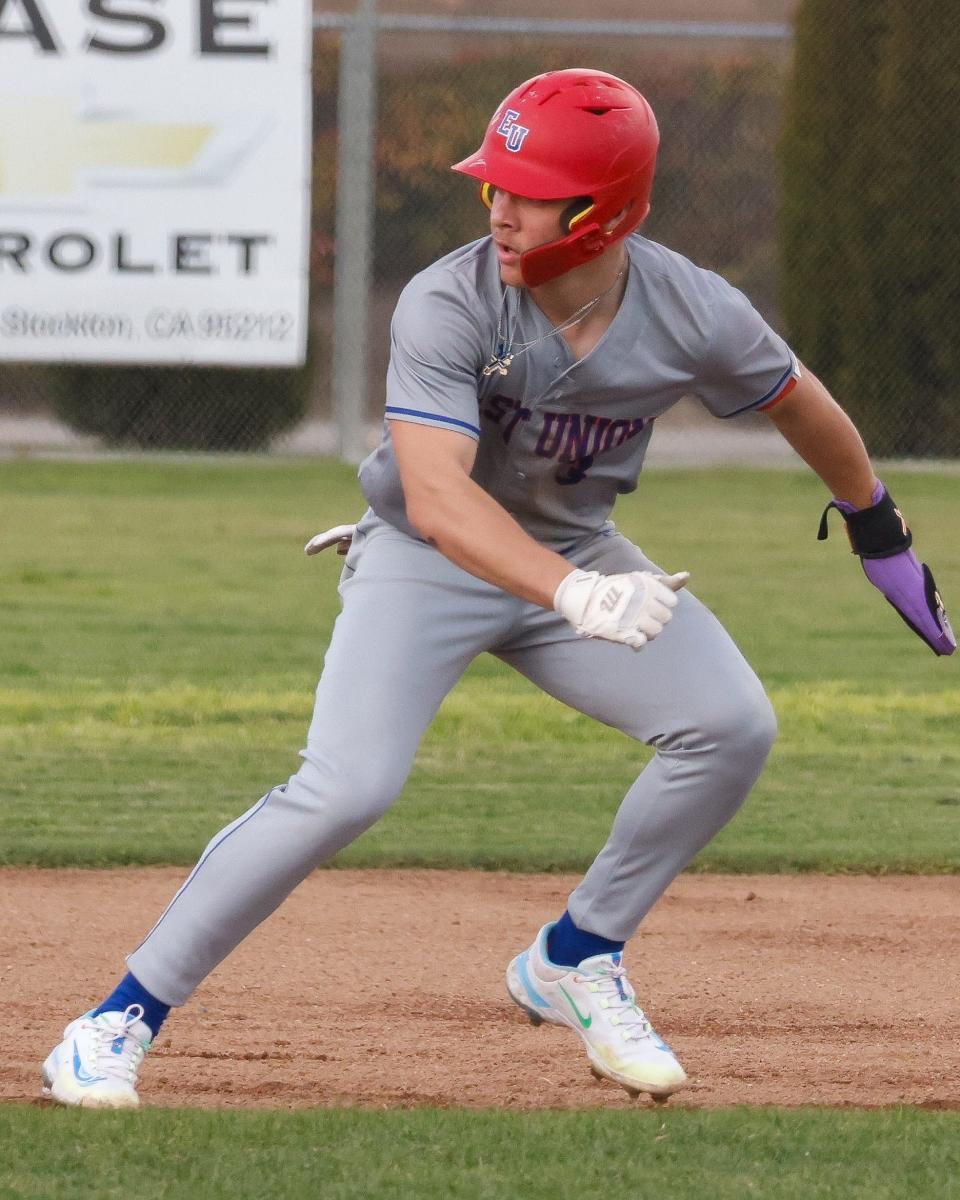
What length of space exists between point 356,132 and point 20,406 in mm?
4705

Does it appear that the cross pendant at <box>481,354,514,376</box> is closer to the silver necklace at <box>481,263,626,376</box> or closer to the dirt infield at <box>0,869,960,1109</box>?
the silver necklace at <box>481,263,626,376</box>

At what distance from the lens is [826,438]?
391 cm

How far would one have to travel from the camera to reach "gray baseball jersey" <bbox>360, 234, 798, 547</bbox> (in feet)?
11.2

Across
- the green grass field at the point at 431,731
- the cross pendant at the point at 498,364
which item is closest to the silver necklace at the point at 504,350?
the cross pendant at the point at 498,364

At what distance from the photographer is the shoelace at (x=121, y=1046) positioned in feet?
11.5

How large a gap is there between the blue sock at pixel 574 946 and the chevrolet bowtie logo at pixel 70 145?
11.2 m

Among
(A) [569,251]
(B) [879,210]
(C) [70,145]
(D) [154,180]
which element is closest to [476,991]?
(A) [569,251]

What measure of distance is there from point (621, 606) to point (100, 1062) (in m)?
1.24

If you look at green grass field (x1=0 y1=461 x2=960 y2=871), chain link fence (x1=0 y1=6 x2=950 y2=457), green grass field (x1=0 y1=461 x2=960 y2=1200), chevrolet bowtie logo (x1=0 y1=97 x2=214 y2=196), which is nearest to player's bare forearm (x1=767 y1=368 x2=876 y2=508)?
green grass field (x1=0 y1=461 x2=960 y2=1200)

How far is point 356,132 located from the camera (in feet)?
46.4

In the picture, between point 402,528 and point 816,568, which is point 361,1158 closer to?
point 402,528

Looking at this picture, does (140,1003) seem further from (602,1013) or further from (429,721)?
(602,1013)

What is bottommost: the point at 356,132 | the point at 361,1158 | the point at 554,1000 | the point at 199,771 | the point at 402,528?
the point at 356,132

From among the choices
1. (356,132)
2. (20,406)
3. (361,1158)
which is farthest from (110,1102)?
(20,406)
